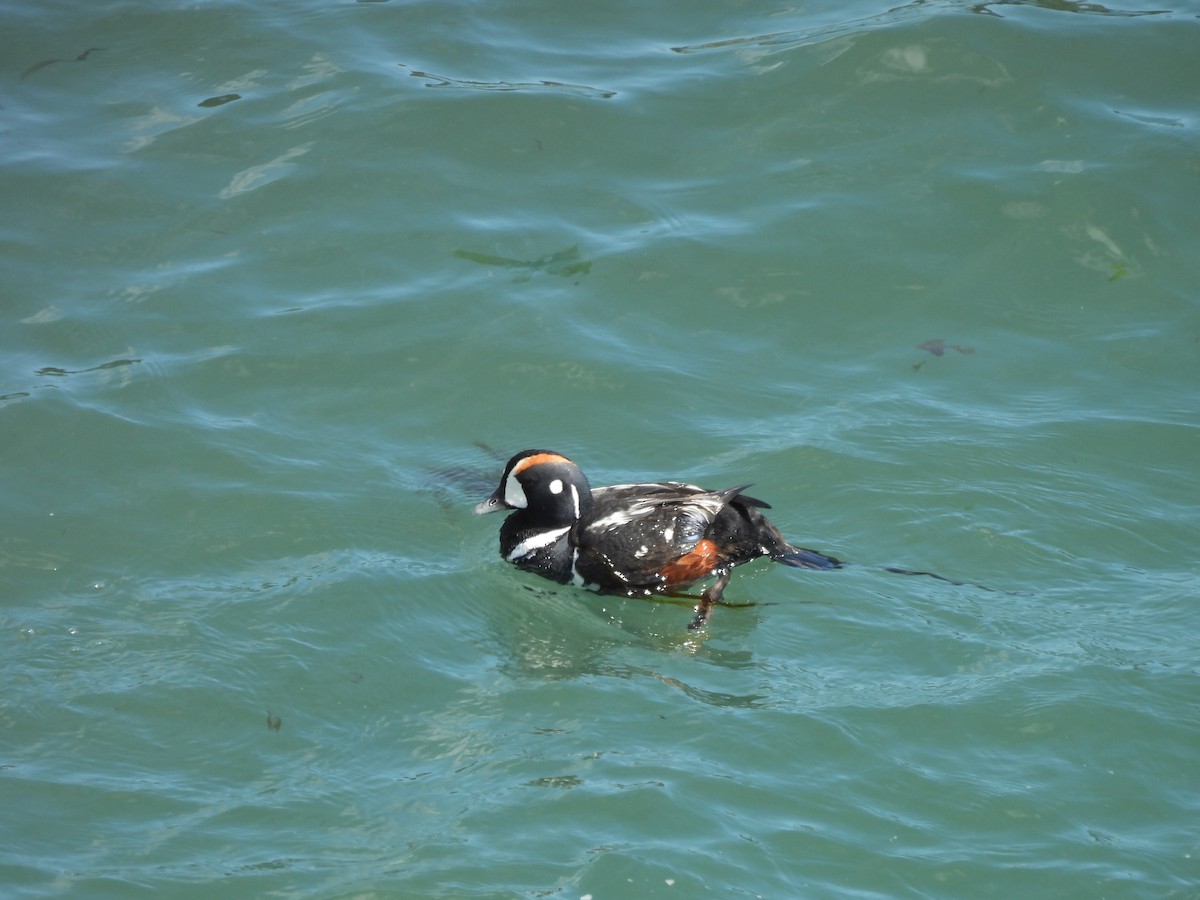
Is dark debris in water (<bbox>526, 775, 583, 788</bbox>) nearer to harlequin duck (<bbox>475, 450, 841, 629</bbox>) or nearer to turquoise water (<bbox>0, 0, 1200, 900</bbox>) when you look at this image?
turquoise water (<bbox>0, 0, 1200, 900</bbox>)

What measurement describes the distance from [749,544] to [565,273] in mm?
3180

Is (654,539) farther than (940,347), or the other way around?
(940,347)

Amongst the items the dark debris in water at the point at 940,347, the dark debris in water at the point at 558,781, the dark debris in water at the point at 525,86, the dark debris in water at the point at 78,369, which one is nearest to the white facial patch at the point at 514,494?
the dark debris in water at the point at 558,781

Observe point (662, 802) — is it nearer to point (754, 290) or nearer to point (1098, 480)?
point (1098, 480)

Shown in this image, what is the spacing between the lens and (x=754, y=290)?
30.2 ft

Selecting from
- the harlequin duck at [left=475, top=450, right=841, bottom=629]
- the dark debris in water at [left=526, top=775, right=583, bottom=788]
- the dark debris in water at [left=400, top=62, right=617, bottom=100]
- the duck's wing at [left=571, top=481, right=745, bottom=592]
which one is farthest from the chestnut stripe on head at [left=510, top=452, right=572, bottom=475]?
the dark debris in water at [left=400, top=62, right=617, bottom=100]

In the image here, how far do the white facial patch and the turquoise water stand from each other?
0.37 m

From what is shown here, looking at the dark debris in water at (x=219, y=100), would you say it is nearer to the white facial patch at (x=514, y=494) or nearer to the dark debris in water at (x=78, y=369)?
the dark debris in water at (x=78, y=369)

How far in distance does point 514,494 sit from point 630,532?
2.39ft

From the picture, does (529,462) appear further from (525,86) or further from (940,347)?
(525,86)

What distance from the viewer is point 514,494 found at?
7.20 meters

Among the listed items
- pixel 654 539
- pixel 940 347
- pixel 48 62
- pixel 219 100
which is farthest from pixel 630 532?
pixel 48 62

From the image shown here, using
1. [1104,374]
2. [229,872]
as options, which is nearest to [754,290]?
[1104,374]

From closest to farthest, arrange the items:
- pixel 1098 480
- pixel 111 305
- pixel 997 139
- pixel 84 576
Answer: pixel 84 576 → pixel 1098 480 → pixel 111 305 → pixel 997 139
